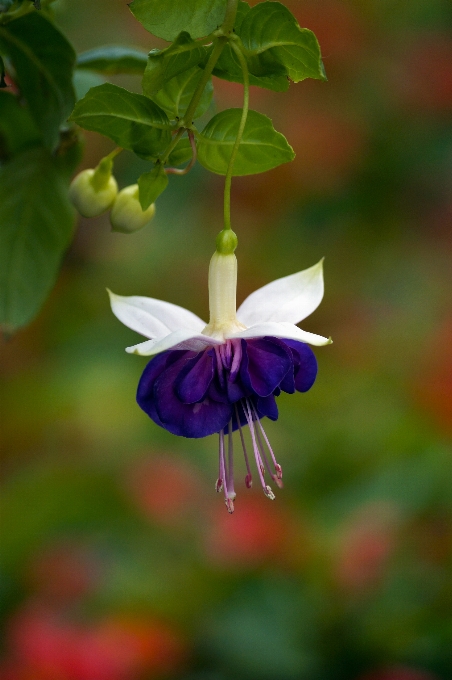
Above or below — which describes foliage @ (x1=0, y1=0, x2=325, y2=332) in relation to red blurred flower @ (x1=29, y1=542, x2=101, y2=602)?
above

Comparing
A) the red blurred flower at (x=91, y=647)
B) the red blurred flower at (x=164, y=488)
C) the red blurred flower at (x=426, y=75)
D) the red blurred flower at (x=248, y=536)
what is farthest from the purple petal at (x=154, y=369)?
the red blurred flower at (x=426, y=75)

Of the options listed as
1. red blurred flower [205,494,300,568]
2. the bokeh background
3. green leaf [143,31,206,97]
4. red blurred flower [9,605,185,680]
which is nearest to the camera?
green leaf [143,31,206,97]

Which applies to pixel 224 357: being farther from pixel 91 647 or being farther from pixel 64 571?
pixel 64 571

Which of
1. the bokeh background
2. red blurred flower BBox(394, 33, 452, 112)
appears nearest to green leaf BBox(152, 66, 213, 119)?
the bokeh background

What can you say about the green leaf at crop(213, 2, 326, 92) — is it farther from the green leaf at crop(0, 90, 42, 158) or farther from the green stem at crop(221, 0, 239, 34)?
the green leaf at crop(0, 90, 42, 158)

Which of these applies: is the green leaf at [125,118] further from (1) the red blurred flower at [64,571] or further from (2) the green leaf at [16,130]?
(1) the red blurred flower at [64,571]
